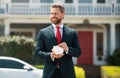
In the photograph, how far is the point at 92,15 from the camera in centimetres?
2314

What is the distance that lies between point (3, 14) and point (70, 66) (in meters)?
19.0

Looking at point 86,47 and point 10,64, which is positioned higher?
point 10,64

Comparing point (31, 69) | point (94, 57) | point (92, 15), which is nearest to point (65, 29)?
point (31, 69)

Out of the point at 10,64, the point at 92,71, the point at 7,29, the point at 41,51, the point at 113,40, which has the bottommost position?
the point at 92,71

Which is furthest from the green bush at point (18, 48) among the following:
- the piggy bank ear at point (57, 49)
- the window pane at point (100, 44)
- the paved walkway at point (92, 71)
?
the piggy bank ear at point (57, 49)

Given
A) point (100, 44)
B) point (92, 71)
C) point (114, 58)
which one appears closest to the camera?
point (92, 71)

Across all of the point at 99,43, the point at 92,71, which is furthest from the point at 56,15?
the point at 99,43

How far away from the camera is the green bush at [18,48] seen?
20734 mm

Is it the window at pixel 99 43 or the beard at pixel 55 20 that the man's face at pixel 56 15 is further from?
the window at pixel 99 43

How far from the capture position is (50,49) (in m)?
4.55

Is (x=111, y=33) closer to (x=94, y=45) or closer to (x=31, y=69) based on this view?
(x=94, y=45)

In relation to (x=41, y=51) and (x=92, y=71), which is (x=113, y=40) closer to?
(x=92, y=71)

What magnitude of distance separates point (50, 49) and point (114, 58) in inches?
720

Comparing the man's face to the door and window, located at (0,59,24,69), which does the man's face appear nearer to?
window, located at (0,59,24,69)
